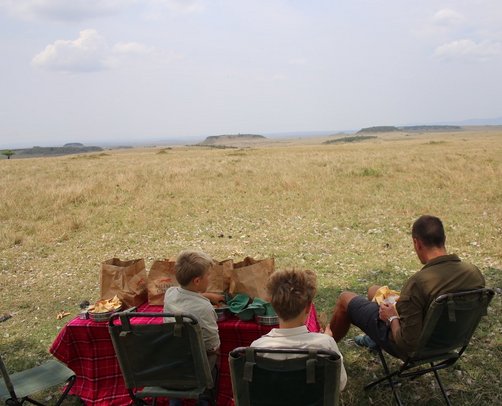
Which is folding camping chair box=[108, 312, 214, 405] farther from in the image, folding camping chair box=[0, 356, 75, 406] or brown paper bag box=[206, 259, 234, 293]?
brown paper bag box=[206, 259, 234, 293]

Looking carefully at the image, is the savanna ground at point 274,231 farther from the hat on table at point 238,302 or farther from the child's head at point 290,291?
the child's head at point 290,291

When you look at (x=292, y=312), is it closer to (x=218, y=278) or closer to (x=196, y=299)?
(x=196, y=299)

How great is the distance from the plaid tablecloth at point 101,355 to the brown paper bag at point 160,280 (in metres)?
0.10

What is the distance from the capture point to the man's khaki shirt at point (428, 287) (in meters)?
3.88

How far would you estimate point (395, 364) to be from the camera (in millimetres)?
5410

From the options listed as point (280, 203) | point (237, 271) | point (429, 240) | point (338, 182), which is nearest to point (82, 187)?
point (280, 203)

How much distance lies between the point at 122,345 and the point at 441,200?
513 inches

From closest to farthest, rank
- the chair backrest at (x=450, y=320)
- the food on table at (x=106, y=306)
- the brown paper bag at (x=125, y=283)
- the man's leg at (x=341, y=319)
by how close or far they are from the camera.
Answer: the chair backrest at (x=450, y=320)
the food on table at (x=106, y=306)
the brown paper bag at (x=125, y=283)
the man's leg at (x=341, y=319)

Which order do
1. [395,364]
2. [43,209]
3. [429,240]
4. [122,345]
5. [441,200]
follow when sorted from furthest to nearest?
[43,209] → [441,200] → [395,364] → [429,240] → [122,345]

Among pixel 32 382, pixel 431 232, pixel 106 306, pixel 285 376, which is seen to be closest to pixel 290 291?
pixel 285 376

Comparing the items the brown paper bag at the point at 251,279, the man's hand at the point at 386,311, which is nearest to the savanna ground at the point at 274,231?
the man's hand at the point at 386,311

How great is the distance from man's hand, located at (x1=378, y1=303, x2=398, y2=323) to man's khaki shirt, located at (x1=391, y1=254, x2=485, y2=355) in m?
0.37

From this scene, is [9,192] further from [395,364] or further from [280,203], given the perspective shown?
[395,364]

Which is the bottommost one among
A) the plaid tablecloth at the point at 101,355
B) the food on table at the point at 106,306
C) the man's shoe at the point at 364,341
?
the man's shoe at the point at 364,341
